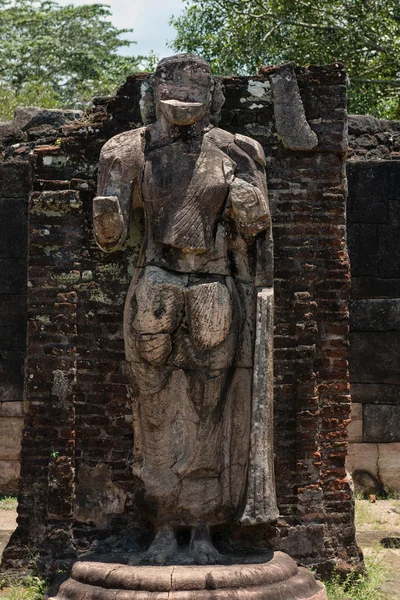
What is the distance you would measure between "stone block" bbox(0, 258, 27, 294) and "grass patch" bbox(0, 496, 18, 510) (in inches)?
78.9

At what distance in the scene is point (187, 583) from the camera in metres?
5.57

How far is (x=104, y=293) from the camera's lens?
726 cm

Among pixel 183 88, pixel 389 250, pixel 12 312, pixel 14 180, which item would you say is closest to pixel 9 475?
pixel 12 312

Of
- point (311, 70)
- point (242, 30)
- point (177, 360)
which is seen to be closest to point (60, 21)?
point (242, 30)

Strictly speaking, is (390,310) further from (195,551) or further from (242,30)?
(242,30)

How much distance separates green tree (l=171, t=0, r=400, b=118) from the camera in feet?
63.6

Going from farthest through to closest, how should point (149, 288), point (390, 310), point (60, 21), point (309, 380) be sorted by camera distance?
point (60, 21), point (390, 310), point (309, 380), point (149, 288)

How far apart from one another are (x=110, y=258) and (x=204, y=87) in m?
1.64

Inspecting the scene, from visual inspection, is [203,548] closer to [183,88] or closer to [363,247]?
[183,88]

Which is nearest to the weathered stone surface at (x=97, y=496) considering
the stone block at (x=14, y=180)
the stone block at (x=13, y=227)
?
the stone block at (x=13, y=227)

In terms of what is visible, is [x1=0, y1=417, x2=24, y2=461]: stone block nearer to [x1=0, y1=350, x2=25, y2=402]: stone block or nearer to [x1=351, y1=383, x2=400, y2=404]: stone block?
[x1=0, y1=350, x2=25, y2=402]: stone block

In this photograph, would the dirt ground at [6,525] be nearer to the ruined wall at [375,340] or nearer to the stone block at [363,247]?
→ the ruined wall at [375,340]

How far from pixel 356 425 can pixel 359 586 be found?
3.49 metres

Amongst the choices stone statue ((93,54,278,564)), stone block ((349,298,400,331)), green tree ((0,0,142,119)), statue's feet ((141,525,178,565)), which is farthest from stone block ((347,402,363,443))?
green tree ((0,0,142,119))
